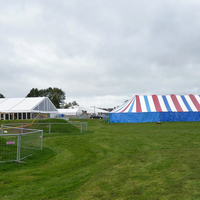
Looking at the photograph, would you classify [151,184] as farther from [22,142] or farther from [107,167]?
[22,142]

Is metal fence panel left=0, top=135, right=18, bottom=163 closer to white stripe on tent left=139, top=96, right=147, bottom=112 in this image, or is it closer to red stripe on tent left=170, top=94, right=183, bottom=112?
white stripe on tent left=139, top=96, right=147, bottom=112

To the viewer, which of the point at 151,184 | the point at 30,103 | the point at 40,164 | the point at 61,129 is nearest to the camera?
the point at 151,184

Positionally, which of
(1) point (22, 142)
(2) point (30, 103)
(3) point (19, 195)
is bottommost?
(3) point (19, 195)

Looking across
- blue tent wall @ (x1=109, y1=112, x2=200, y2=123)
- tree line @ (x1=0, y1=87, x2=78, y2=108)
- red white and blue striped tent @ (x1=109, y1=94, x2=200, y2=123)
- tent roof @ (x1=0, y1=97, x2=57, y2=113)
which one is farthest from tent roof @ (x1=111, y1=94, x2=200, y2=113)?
tree line @ (x1=0, y1=87, x2=78, y2=108)

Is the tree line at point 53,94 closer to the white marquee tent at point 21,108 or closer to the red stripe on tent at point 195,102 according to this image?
the white marquee tent at point 21,108

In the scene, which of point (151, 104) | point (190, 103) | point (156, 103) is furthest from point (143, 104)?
point (190, 103)

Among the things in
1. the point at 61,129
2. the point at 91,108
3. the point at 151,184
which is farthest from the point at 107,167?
the point at 91,108

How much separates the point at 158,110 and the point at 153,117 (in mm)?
1491

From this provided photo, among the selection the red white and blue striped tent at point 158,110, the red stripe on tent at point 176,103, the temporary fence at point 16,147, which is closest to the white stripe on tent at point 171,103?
the red white and blue striped tent at point 158,110

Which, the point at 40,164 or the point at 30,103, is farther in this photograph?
the point at 30,103

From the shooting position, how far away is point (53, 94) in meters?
95.4

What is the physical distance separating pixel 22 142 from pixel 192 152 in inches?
251

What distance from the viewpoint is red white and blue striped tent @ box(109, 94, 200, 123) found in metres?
29.2

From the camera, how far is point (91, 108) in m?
98.2
